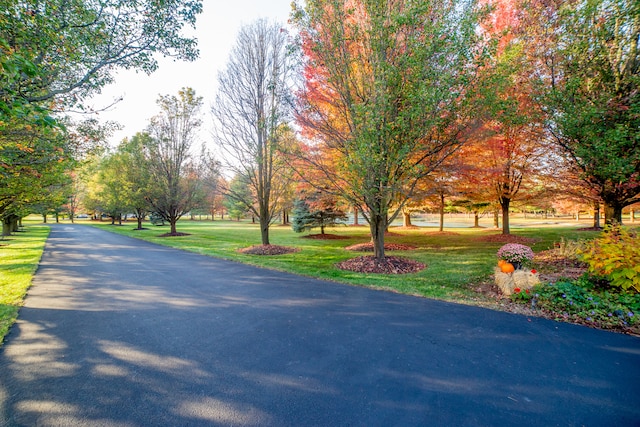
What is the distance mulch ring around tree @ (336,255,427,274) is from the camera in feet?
26.0

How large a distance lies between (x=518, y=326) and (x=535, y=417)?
221cm

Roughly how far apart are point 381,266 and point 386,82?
5.30m

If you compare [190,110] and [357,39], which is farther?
[190,110]

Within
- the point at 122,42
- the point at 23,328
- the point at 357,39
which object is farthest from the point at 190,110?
the point at 23,328

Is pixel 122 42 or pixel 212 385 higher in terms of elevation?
pixel 122 42

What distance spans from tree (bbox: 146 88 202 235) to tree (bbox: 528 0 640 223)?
20.1 m

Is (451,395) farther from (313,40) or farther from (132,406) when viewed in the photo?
(313,40)

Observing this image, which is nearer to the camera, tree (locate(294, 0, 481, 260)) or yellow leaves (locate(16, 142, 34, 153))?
yellow leaves (locate(16, 142, 34, 153))

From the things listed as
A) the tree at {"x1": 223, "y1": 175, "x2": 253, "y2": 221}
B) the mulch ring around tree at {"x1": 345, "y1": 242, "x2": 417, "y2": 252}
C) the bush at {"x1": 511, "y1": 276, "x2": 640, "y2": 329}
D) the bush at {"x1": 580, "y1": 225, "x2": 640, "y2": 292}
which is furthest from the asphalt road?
the tree at {"x1": 223, "y1": 175, "x2": 253, "y2": 221}

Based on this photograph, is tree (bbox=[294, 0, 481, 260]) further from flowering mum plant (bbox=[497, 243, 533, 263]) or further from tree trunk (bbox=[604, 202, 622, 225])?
tree trunk (bbox=[604, 202, 622, 225])

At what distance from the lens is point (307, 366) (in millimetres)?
3002

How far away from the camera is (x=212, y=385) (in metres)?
2.68

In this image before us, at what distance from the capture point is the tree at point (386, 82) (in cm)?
643

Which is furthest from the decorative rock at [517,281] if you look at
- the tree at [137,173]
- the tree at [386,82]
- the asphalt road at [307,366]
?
the tree at [137,173]
